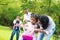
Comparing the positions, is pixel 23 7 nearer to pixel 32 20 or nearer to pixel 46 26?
pixel 32 20

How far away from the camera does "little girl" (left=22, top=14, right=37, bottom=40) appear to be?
3627 millimetres

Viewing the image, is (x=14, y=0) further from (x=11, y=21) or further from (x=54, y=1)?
(x=54, y=1)

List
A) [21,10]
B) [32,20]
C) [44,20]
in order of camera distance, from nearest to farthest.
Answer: [44,20] < [32,20] < [21,10]

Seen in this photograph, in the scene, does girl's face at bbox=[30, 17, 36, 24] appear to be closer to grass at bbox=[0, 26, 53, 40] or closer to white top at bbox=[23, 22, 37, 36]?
white top at bbox=[23, 22, 37, 36]

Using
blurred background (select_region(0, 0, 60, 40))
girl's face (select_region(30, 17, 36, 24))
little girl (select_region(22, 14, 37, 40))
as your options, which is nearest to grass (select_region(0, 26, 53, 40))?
blurred background (select_region(0, 0, 60, 40))

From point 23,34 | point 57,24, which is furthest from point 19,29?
point 57,24

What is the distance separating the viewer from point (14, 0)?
3.78 metres

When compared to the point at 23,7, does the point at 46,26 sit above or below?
below

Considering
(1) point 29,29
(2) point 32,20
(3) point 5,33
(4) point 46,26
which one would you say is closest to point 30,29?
(1) point 29,29

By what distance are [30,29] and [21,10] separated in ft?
1.05

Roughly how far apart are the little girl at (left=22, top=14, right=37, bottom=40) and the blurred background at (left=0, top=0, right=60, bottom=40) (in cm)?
12

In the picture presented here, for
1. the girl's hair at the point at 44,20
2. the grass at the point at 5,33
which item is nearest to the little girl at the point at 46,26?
the girl's hair at the point at 44,20

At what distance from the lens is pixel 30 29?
3.66 metres

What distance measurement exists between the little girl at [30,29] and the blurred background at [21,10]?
0.38ft
